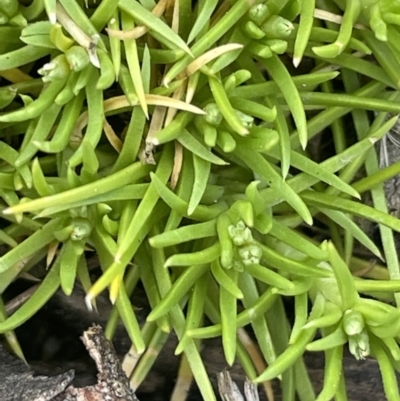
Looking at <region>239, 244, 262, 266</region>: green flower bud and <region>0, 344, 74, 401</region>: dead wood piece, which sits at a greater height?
<region>239, 244, 262, 266</region>: green flower bud

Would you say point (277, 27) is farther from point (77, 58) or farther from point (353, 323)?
point (353, 323)

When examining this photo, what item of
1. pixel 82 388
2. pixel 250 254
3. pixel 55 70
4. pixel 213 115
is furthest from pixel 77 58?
pixel 82 388

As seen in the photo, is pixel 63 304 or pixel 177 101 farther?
pixel 63 304

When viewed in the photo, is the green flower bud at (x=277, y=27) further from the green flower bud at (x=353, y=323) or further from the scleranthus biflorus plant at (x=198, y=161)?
the green flower bud at (x=353, y=323)

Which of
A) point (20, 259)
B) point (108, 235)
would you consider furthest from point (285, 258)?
point (20, 259)

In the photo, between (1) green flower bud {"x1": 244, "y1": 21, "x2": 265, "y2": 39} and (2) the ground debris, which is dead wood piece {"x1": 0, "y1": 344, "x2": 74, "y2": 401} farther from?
(1) green flower bud {"x1": 244, "y1": 21, "x2": 265, "y2": 39}

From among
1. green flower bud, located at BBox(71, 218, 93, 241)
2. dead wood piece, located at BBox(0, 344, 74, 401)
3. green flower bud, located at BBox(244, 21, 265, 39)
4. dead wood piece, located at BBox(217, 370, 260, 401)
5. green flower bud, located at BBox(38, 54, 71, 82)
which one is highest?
green flower bud, located at BBox(244, 21, 265, 39)

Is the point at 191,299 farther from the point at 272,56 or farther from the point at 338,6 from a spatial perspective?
the point at 338,6

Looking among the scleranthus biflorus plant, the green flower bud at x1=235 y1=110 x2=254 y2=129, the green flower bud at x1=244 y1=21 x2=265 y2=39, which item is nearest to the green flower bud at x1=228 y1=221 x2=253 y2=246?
the scleranthus biflorus plant
